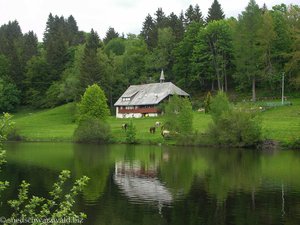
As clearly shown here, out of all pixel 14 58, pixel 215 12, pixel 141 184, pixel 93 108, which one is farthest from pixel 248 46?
pixel 14 58

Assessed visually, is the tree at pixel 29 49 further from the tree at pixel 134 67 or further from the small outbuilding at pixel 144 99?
the small outbuilding at pixel 144 99

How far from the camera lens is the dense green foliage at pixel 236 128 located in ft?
199

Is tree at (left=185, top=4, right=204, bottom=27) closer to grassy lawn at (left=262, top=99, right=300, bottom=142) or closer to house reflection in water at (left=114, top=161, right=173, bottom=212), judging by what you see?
grassy lawn at (left=262, top=99, right=300, bottom=142)

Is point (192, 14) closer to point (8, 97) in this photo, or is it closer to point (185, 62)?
point (185, 62)

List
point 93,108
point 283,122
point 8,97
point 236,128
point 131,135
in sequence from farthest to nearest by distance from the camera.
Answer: point 8,97
point 93,108
point 283,122
point 131,135
point 236,128

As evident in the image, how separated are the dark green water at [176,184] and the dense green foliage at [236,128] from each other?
17.5 ft

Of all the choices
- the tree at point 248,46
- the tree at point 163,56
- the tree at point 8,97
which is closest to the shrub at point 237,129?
the tree at point 248,46

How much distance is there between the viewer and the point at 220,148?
61125mm

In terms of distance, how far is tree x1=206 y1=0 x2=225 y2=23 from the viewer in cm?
12251

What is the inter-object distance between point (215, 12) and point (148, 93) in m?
40.2

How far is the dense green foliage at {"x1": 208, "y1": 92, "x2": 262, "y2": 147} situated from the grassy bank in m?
2.77

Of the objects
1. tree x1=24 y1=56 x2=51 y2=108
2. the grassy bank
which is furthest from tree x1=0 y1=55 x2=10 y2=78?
the grassy bank

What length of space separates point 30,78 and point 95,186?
3560 inches

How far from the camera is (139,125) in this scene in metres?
80.5
